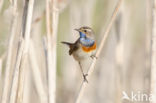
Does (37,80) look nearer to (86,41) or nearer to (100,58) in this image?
(86,41)

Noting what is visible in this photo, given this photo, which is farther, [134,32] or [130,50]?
[134,32]

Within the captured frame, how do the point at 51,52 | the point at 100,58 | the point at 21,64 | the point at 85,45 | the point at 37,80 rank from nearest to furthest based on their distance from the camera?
the point at 21,64
the point at 51,52
the point at 37,80
the point at 85,45
the point at 100,58

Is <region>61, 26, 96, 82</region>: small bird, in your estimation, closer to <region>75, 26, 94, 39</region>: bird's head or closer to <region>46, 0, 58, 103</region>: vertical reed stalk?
<region>75, 26, 94, 39</region>: bird's head

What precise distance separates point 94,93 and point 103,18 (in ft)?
3.17

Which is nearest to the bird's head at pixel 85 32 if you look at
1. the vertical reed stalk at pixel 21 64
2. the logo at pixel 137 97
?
the logo at pixel 137 97

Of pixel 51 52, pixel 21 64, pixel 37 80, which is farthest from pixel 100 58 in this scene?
pixel 21 64

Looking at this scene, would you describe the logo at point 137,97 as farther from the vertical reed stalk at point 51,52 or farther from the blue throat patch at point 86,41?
the vertical reed stalk at point 51,52

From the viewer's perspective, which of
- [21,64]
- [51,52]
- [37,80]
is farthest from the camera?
[37,80]

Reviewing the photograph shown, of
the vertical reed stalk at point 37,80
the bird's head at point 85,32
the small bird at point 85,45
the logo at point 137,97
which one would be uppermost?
the bird's head at point 85,32

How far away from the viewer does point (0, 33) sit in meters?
2.85

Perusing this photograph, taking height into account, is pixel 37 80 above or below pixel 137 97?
above

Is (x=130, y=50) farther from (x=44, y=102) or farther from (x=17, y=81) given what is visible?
(x=17, y=81)

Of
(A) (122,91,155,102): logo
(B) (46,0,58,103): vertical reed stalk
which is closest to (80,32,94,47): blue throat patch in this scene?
(A) (122,91,155,102): logo


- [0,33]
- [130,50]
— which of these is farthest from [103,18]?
[0,33]
